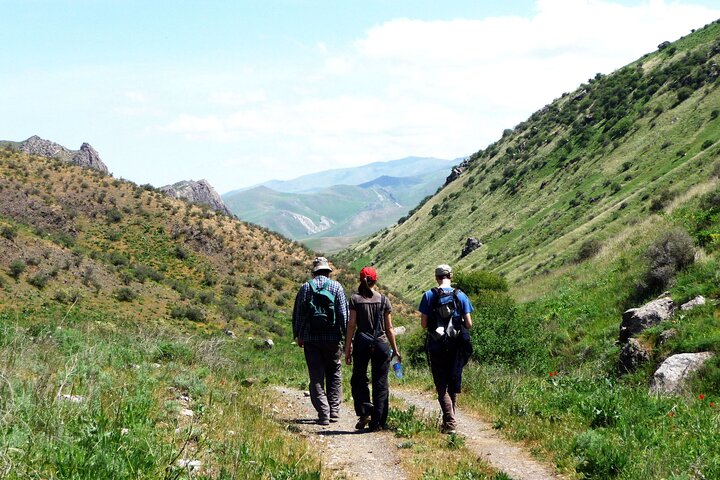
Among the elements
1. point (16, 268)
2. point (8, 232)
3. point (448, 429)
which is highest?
point (8, 232)

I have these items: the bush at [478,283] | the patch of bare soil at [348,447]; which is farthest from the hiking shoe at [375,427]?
the bush at [478,283]

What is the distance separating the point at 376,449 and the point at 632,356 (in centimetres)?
865

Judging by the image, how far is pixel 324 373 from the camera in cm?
970

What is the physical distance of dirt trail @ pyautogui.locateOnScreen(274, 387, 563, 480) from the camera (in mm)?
6961

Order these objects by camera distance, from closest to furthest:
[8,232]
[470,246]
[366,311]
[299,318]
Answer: [366,311], [299,318], [8,232], [470,246]

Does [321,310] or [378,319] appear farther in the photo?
[321,310]

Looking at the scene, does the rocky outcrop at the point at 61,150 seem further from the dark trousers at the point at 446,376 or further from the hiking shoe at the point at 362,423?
the dark trousers at the point at 446,376

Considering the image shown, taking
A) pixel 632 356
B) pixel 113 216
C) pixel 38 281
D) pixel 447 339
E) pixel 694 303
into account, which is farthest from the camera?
pixel 113 216

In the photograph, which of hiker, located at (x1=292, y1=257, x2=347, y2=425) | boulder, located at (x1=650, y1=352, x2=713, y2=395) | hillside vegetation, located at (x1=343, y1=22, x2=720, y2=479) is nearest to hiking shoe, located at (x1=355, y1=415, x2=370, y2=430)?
hiker, located at (x1=292, y1=257, x2=347, y2=425)

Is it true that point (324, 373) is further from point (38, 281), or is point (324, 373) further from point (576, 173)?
point (576, 173)

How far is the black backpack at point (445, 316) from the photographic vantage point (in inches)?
345

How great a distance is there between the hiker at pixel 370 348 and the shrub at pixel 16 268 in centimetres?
2698

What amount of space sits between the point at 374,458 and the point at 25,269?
2941 cm

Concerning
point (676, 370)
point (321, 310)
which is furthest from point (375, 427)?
point (676, 370)
